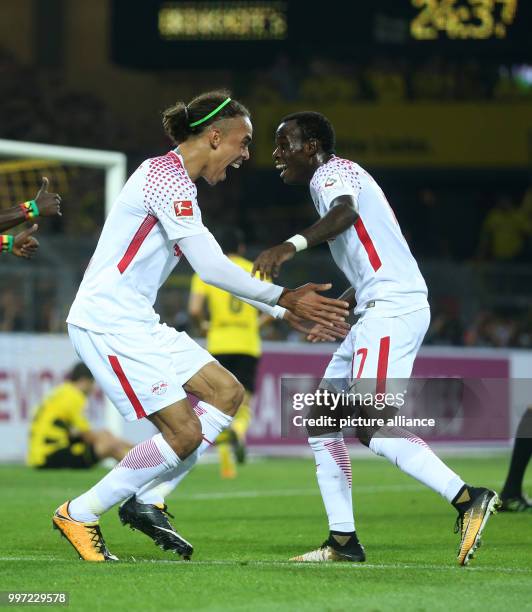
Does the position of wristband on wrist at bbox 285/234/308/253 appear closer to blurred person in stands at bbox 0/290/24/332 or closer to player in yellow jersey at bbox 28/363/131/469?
player in yellow jersey at bbox 28/363/131/469

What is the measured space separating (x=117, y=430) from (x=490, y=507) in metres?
8.69

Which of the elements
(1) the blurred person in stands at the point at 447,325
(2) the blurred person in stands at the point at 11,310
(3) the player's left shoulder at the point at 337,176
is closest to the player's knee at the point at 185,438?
(3) the player's left shoulder at the point at 337,176

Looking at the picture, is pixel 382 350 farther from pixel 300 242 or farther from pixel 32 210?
pixel 32 210

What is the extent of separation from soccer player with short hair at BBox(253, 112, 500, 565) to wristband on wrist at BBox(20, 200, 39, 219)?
1.27m

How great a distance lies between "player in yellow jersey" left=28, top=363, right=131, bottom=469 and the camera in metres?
14.4

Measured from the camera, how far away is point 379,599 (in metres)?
5.45

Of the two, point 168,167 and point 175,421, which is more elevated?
point 168,167

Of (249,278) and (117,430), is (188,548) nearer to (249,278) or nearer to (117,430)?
(249,278)

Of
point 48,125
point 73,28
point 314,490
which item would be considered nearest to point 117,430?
point 314,490

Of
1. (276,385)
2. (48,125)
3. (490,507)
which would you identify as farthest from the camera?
(48,125)

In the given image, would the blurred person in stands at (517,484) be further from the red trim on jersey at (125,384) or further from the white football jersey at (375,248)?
the red trim on jersey at (125,384)

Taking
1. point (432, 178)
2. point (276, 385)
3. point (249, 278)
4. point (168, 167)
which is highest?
point (168, 167)

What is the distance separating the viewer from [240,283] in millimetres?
6504

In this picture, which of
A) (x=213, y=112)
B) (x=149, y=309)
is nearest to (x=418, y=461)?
(x=149, y=309)
